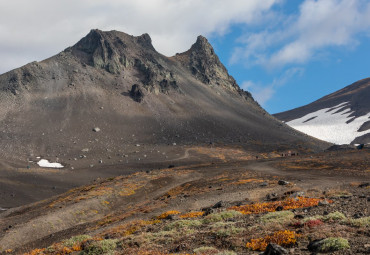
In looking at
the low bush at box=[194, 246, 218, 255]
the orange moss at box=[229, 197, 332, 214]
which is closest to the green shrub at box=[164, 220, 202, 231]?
the orange moss at box=[229, 197, 332, 214]

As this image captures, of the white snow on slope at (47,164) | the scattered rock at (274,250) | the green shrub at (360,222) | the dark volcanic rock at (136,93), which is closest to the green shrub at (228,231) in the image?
the scattered rock at (274,250)

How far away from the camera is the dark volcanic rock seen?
148125mm

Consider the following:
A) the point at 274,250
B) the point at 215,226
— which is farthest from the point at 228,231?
the point at 274,250

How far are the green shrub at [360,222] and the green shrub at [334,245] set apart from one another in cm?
280

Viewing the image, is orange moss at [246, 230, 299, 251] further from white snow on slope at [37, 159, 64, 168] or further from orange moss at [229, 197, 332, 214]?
white snow on slope at [37, 159, 64, 168]

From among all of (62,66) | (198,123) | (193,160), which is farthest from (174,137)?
(62,66)

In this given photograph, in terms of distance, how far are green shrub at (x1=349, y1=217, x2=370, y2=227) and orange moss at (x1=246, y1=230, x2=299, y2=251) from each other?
8.62 ft

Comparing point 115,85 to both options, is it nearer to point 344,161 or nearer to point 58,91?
point 58,91

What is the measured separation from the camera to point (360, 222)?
45.0 feet

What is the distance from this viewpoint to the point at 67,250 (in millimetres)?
18250

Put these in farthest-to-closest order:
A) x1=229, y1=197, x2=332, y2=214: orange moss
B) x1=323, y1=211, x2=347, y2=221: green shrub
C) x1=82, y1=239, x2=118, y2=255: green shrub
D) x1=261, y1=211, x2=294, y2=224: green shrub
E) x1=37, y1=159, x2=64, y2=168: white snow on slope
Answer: x1=37, y1=159, x2=64, y2=168: white snow on slope → x1=229, y1=197, x2=332, y2=214: orange moss → x1=261, y1=211, x2=294, y2=224: green shrub → x1=82, y1=239, x2=118, y2=255: green shrub → x1=323, y1=211, x2=347, y2=221: green shrub

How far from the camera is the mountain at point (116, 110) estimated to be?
11019cm

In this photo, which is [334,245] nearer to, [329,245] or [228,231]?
[329,245]

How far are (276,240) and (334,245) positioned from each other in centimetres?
231
